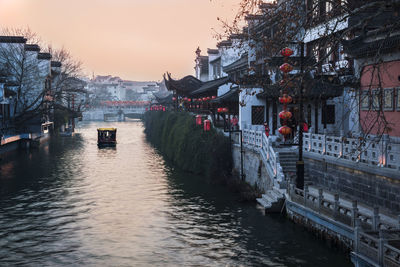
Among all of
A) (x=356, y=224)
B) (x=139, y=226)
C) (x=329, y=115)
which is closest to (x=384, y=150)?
(x=356, y=224)

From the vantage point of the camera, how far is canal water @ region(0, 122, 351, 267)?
607 inches

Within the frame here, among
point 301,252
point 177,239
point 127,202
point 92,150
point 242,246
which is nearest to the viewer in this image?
point 301,252

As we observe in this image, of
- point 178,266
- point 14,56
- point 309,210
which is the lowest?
point 178,266

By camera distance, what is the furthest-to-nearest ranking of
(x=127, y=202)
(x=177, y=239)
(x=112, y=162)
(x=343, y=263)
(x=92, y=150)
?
(x=92, y=150), (x=112, y=162), (x=127, y=202), (x=177, y=239), (x=343, y=263)

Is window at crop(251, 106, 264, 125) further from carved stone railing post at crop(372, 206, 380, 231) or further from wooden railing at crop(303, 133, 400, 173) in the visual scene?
carved stone railing post at crop(372, 206, 380, 231)

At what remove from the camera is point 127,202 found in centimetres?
2416

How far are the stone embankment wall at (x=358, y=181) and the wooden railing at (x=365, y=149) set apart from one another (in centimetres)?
27

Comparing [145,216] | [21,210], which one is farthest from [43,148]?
[145,216]

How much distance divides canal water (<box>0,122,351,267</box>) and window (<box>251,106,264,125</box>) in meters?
5.48

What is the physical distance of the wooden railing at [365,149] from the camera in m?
15.0

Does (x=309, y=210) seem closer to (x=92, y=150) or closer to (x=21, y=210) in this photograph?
(x=21, y=210)

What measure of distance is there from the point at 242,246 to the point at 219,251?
98 cm

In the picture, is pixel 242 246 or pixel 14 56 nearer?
pixel 242 246

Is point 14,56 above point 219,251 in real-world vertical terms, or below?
above
